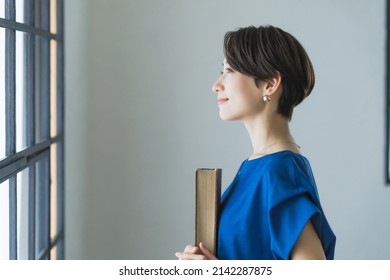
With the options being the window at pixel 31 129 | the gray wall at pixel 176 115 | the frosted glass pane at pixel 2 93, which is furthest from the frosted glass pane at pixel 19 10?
the gray wall at pixel 176 115

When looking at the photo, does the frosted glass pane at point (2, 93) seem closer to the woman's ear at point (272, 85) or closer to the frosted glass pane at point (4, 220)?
the frosted glass pane at point (4, 220)

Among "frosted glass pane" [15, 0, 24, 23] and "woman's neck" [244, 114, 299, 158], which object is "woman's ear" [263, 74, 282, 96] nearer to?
"woman's neck" [244, 114, 299, 158]

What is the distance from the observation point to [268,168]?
1.13m

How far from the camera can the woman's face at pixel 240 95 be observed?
3.97 ft

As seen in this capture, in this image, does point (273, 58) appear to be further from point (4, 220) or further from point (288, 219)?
point (4, 220)

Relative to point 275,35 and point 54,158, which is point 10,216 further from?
point 275,35

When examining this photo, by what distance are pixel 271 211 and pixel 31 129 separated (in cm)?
130

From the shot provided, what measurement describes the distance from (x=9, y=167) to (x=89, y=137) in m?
1.02

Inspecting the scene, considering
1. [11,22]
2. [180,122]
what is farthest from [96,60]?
[11,22]

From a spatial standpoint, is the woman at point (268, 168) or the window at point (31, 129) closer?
the woman at point (268, 168)

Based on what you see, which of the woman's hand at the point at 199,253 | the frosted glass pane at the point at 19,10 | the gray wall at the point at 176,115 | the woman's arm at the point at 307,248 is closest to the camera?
the woman's arm at the point at 307,248

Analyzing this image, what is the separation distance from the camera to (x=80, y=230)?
2859 millimetres

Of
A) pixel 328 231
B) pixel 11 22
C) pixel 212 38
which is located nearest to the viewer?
pixel 328 231

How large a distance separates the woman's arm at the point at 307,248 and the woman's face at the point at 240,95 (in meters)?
0.27
